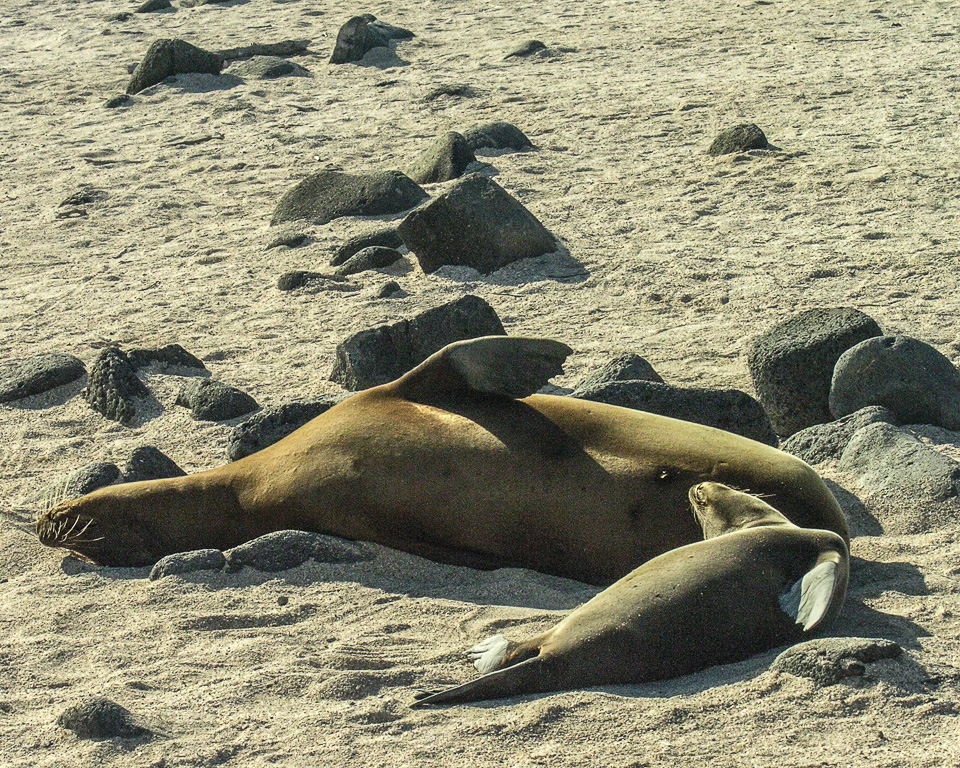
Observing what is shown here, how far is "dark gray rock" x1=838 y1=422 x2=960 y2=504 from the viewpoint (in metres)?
4.36

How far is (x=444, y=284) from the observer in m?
7.27

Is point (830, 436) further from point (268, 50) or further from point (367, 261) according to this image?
point (268, 50)

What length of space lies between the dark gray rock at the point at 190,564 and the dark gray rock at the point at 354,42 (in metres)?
9.34

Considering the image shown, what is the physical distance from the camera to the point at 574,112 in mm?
10422

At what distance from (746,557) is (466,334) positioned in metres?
2.86

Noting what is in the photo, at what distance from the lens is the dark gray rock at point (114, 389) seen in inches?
233

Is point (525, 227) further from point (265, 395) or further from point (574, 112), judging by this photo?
point (574, 112)

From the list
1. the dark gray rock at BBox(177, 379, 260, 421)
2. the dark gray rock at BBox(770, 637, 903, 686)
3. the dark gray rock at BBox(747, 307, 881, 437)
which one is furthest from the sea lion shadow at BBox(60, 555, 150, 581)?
the dark gray rock at BBox(747, 307, 881, 437)

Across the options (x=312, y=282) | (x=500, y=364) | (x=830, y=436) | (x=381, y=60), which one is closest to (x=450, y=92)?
(x=381, y=60)

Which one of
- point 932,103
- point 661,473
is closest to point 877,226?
point 932,103

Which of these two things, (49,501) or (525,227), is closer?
(49,501)

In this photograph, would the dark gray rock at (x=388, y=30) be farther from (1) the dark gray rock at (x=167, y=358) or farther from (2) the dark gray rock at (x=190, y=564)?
(2) the dark gray rock at (x=190, y=564)

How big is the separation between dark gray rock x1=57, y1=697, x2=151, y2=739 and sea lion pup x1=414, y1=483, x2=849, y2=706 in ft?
2.29

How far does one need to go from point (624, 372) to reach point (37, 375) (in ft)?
9.03
